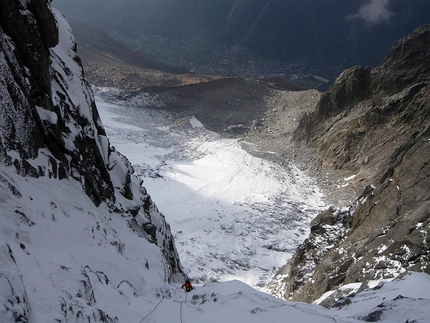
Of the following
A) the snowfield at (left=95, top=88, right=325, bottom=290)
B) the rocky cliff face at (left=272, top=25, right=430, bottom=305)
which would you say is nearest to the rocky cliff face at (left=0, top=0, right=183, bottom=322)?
the rocky cliff face at (left=272, top=25, right=430, bottom=305)

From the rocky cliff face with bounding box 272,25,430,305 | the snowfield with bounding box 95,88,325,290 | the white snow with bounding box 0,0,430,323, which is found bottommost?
the snowfield with bounding box 95,88,325,290

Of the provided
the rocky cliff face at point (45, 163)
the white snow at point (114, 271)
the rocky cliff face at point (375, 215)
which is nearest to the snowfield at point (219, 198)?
the white snow at point (114, 271)

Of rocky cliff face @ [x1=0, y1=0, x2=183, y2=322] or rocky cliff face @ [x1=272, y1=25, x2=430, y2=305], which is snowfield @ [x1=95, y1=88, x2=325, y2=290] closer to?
rocky cliff face @ [x1=272, y1=25, x2=430, y2=305]

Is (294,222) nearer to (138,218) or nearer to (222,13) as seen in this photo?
(138,218)

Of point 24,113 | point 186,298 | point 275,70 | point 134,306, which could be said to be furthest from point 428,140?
point 275,70

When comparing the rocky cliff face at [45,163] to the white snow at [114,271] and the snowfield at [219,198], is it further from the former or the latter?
the snowfield at [219,198]

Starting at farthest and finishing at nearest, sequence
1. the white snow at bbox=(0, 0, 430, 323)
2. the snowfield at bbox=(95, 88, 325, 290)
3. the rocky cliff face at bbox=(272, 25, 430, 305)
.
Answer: the snowfield at bbox=(95, 88, 325, 290)
the rocky cliff face at bbox=(272, 25, 430, 305)
the white snow at bbox=(0, 0, 430, 323)
